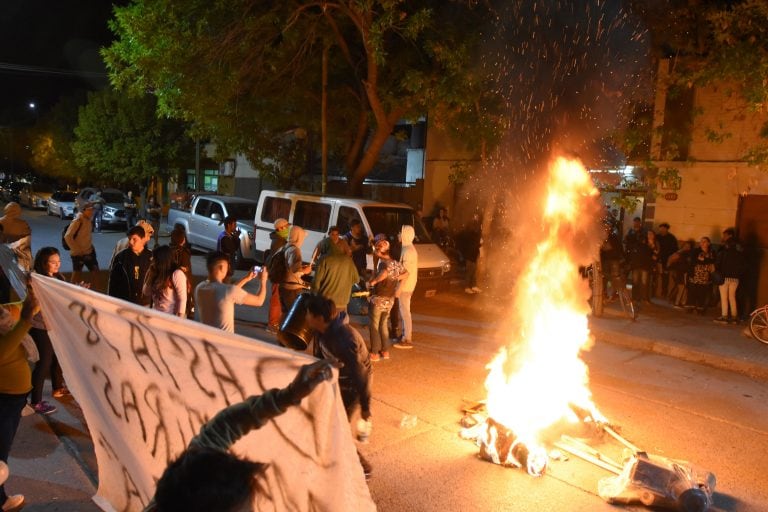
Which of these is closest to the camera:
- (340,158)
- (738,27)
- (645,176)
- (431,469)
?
(431,469)

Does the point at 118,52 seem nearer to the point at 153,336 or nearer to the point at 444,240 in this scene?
the point at 444,240

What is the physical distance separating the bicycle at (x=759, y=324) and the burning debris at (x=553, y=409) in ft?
13.9

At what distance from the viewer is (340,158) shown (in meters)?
Result: 22.0

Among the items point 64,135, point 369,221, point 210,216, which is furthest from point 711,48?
point 64,135

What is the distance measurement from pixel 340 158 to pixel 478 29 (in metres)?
9.27

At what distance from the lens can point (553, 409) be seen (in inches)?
228

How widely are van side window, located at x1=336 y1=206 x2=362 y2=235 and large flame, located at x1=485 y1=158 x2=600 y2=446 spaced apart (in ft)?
15.8

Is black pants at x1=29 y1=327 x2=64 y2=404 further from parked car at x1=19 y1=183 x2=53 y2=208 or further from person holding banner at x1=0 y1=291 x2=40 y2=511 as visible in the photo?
parked car at x1=19 y1=183 x2=53 y2=208

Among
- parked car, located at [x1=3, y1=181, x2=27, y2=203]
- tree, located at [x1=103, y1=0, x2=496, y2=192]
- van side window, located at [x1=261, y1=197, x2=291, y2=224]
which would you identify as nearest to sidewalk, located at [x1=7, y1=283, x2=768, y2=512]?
van side window, located at [x1=261, y1=197, x2=291, y2=224]

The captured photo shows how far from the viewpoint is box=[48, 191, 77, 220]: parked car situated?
2994 cm

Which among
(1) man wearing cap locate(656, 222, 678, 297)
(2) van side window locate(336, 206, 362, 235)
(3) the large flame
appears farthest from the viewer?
(1) man wearing cap locate(656, 222, 678, 297)

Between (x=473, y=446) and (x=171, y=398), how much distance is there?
3.13 meters

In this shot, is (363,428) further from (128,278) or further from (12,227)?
(12,227)

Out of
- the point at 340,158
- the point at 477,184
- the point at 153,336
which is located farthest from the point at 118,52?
the point at 153,336
